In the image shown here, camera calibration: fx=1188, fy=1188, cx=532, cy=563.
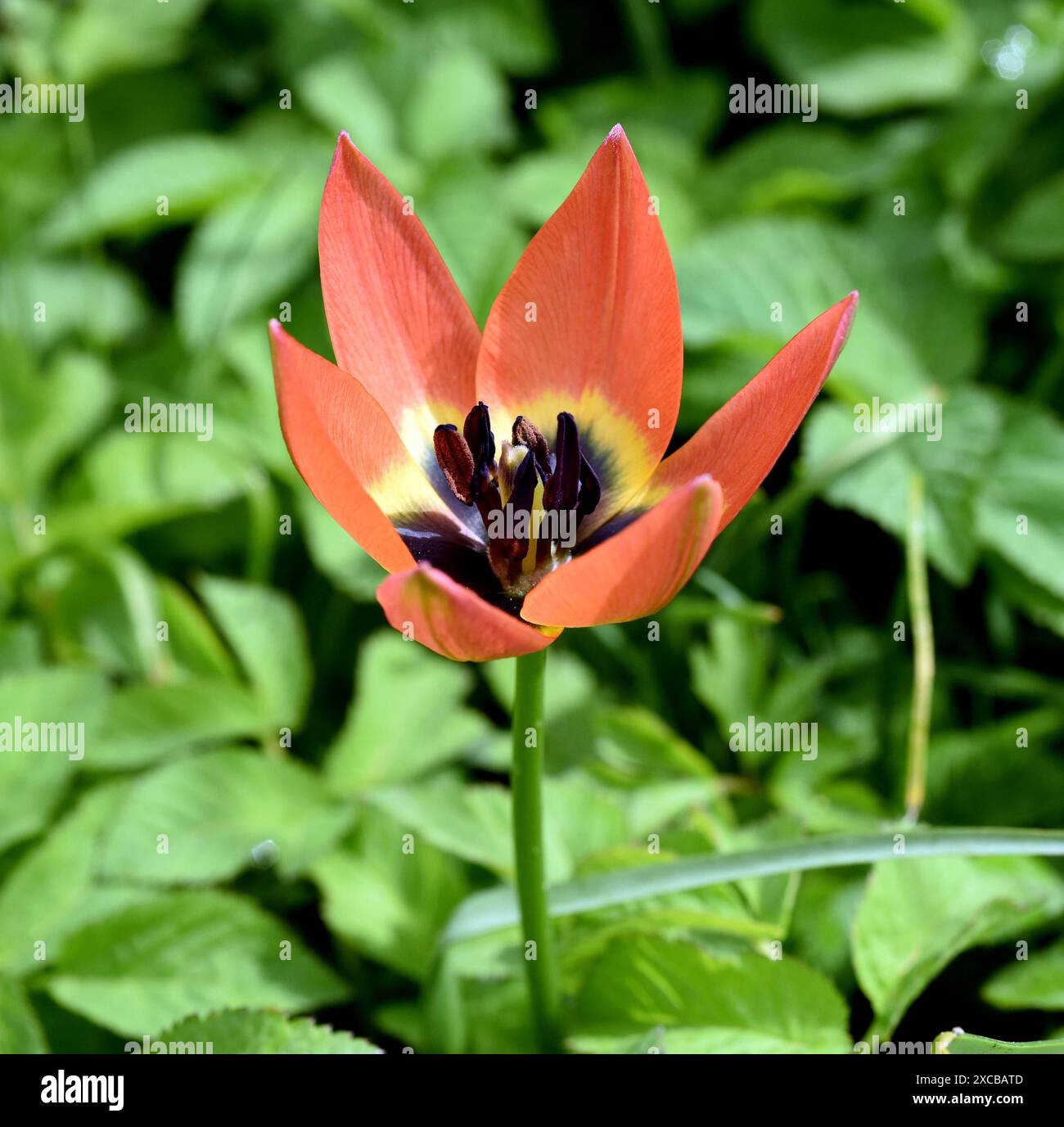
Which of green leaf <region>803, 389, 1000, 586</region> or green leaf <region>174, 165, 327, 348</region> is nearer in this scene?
green leaf <region>803, 389, 1000, 586</region>

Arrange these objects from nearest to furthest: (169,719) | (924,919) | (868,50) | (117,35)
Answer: (924,919)
(169,719)
(868,50)
(117,35)

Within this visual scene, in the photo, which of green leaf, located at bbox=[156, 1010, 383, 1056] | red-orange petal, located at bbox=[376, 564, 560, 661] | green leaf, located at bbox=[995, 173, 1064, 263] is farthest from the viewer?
green leaf, located at bbox=[995, 173, 1064, 263]

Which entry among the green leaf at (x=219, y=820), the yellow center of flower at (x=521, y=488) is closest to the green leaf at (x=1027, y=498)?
the yellow center of flower at (x=521, y=488)

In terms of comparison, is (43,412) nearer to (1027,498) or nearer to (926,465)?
(926,465)

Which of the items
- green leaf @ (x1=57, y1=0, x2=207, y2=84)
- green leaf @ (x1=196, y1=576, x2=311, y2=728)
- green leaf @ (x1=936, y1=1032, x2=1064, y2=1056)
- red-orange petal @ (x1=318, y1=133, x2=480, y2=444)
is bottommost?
green leaf @ (x1=936, y1=1032, x2=1064, y2=1056)

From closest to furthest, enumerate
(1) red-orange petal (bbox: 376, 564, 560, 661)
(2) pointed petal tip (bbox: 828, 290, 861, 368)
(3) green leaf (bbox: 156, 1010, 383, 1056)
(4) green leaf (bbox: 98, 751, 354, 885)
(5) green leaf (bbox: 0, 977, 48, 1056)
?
(1) red-orange petal (bbox: 376, 564, 560, 661) → (2) pointed petal tip (bbox: 828, 290, 861, 368) → (3) green leaf (bbox: 156, 1010, 383, 1056) → (5) green leaf (bbox: 0, 977, 48, 1056) → (4) green leaf (bbox: 98, 751, 354, 885)

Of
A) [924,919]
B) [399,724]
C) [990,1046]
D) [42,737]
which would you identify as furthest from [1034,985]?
[42,737]

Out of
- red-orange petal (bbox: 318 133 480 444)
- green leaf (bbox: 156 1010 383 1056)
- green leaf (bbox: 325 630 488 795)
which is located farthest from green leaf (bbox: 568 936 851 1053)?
red-orange petal (bbox: 318 133 480 444)

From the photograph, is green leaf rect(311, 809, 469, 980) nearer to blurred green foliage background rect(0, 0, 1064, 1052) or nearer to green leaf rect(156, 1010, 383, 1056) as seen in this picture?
blurred green foliage background rect(0, 0, 1064, 1052)
